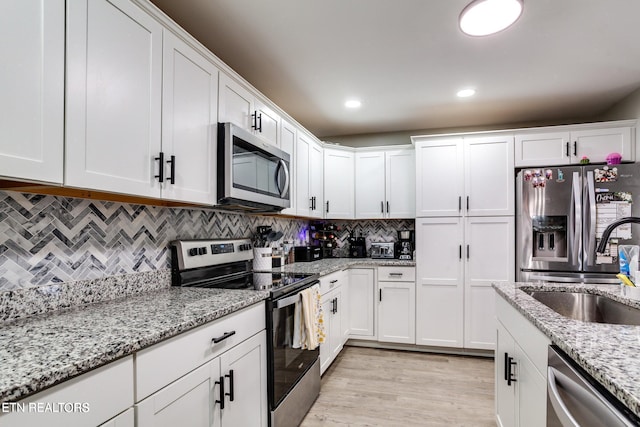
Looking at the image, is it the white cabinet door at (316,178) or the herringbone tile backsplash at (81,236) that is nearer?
the herringbone tile backsplash at (81,236)

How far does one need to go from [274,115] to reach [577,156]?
2822mm

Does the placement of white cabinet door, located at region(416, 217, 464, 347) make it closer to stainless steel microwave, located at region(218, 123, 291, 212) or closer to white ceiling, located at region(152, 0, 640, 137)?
white ceiling, located at region(152, 0, 640, 137)

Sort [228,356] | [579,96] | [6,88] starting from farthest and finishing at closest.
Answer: [579,96]
[228,356]
[6,88]

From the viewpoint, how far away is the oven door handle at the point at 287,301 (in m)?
1.85

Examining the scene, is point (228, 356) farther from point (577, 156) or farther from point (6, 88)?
point (577, 156)

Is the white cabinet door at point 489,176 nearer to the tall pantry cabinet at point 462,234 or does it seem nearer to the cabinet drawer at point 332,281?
the tall pantry cabinet at point 462,234

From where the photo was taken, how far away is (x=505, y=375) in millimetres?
1767

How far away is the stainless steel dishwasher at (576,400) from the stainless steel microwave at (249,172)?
1.62 metres

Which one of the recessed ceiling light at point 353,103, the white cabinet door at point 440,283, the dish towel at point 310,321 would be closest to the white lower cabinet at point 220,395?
the dish towel at point 310,321

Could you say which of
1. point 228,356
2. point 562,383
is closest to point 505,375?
point 562,383

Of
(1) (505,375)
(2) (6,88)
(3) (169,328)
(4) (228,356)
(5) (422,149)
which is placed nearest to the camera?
(2) (6,88)

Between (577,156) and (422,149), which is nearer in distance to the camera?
(577,156)

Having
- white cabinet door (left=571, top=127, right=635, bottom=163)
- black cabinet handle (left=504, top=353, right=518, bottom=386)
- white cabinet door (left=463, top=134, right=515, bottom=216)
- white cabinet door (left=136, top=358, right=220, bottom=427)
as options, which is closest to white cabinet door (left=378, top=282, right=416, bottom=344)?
white cabinet door (left=463, top=134, right=515, bottom=216)

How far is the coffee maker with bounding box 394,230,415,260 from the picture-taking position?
380 centimetres
